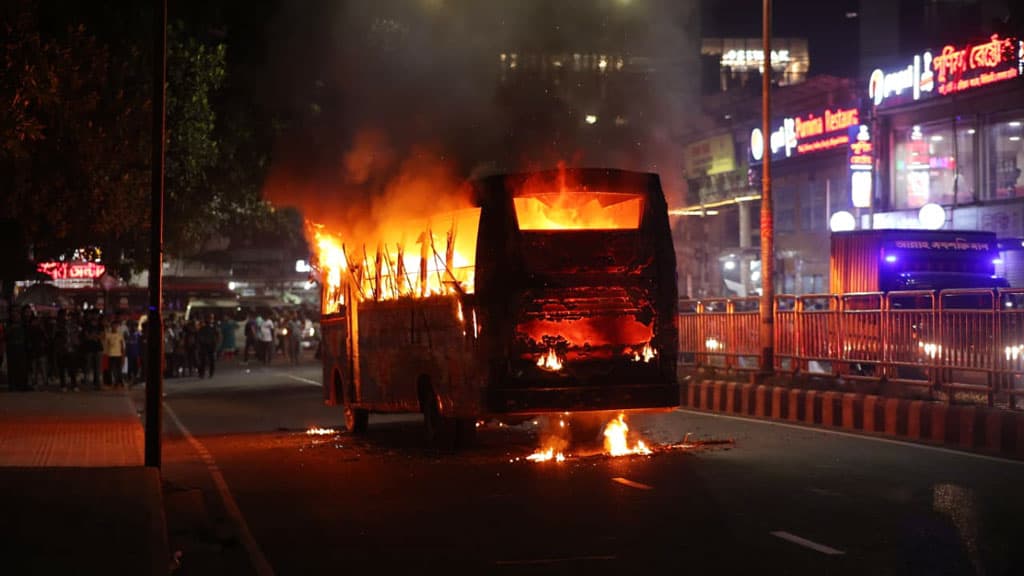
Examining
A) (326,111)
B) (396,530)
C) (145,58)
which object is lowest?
(396,530)

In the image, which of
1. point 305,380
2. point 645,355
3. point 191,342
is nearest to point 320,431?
point 645,355

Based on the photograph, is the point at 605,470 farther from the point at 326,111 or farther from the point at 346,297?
the point at 326,111

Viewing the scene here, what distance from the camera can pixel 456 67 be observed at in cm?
1911

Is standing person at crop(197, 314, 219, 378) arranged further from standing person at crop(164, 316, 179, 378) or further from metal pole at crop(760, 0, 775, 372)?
metal pole at crop(760, 0, 775, 372)

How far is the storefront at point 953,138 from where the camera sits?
34.1 m

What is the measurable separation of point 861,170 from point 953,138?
2.76 meters

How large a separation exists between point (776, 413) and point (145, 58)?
1267 cm

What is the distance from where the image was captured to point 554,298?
511 inches

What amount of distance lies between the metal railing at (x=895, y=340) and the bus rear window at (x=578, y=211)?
5205mm

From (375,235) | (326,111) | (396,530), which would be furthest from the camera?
(326,111)

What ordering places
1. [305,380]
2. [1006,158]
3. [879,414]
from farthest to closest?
[1006,158] < [305,380] < [879,414]

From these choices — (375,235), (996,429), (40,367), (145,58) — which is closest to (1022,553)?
(996,429)

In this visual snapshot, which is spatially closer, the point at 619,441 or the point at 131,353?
the point at 619,441

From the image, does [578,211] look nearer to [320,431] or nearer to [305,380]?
[320,431]
